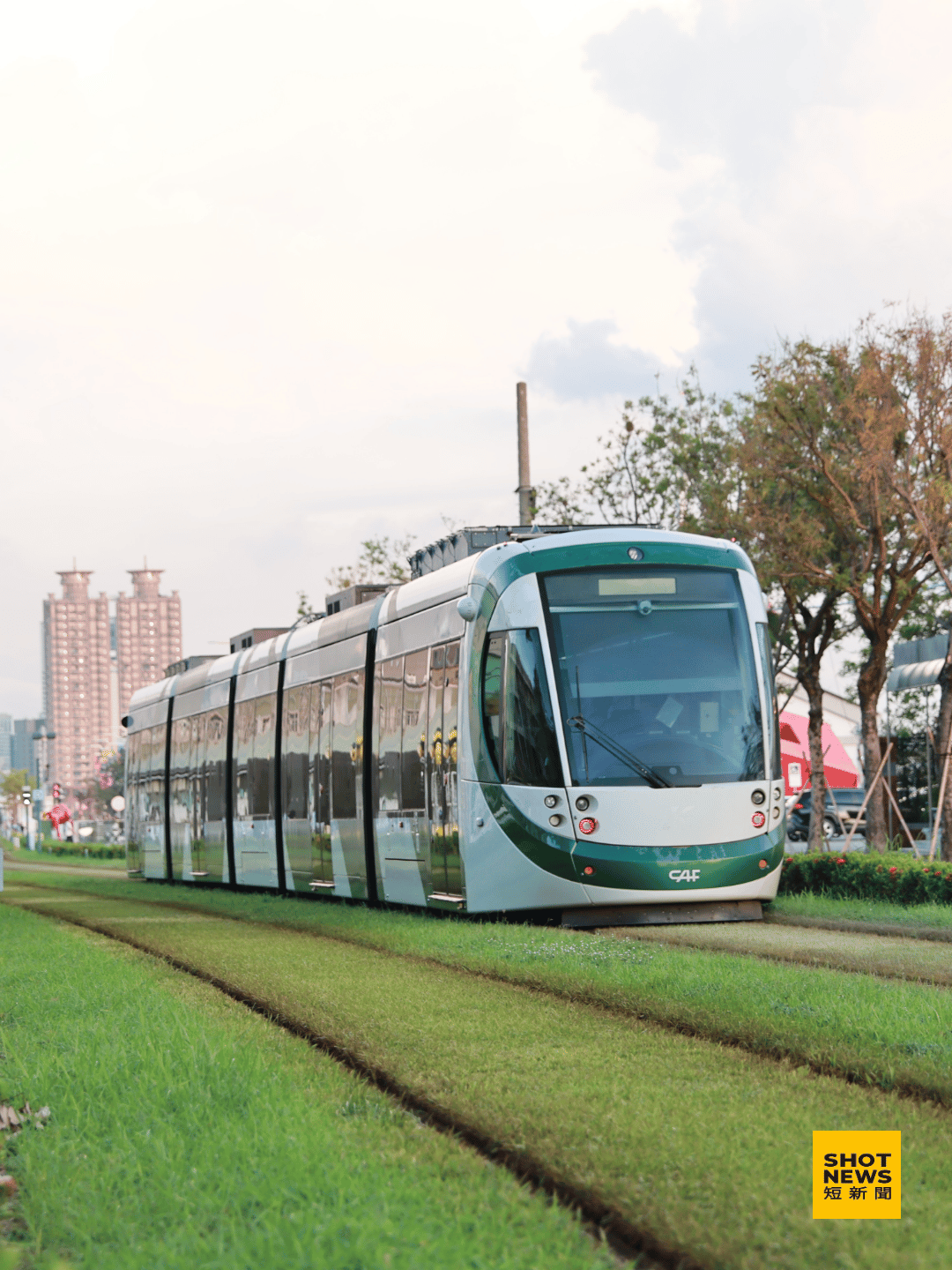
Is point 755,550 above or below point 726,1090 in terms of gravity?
above

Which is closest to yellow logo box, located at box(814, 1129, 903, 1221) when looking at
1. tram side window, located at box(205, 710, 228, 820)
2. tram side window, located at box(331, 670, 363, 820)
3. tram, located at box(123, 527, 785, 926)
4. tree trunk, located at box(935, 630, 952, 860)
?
tram, located at box(123, 527, 785, 926)

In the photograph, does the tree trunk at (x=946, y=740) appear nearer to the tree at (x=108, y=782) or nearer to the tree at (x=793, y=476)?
the tree at (x=793, y=476)

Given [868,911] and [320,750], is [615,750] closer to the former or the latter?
[868,911]

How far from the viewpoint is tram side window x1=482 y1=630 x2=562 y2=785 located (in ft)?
46.1

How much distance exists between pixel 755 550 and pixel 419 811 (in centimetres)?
1132

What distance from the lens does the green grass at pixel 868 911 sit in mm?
14648

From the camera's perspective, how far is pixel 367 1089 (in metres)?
6.39

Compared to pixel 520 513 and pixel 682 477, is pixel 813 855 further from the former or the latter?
pixel 682 477

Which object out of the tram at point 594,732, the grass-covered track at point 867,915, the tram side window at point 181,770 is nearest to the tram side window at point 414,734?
the tram at point 594,732

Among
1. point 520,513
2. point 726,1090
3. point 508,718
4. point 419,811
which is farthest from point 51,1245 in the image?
point 520,513

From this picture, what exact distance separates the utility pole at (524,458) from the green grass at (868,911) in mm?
12624

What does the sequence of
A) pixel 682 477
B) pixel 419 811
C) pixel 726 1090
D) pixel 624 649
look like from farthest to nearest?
pixel 682 477 → pixel 419 811 → pixel 624 649 → pixel 726 1090

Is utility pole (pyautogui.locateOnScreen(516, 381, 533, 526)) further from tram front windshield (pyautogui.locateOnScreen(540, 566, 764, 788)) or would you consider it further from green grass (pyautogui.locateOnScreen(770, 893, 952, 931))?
tram front windshield (pyautogui.locateOnScreen(540, 566, 764, 788))

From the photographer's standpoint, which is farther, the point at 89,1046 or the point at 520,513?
the point at 520,513
